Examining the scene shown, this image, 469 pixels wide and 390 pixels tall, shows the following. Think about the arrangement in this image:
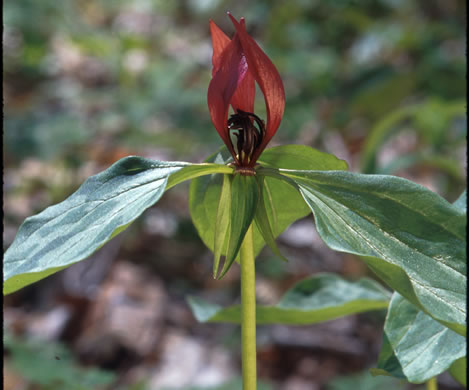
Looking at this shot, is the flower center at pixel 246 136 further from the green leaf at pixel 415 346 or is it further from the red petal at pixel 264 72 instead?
the green leaf at pixel 415 346

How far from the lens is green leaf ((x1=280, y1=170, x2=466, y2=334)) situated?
0.42 metres

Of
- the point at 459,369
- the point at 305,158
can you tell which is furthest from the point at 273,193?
the point at 459,369

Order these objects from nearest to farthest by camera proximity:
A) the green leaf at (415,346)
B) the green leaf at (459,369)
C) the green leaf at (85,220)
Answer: the green leaf at (85,220) < the green leaf at (415,346) < the green leaf at (459,369)

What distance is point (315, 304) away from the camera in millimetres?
715

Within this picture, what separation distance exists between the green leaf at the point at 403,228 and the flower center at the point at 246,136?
0.06 m

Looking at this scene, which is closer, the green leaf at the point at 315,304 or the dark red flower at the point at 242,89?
the dark red flower at the point at 242,89

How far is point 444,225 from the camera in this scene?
0.43 meters

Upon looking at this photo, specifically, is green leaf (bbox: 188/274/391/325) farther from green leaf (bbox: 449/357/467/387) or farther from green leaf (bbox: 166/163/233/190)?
green leaf (bbox: 166/163/233/190)

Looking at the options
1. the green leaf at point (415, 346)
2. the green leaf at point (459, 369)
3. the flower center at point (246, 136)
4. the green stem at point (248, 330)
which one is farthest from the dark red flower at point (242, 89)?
the green leaf at point (459, 369)

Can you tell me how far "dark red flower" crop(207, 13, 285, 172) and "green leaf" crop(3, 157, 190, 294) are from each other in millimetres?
66

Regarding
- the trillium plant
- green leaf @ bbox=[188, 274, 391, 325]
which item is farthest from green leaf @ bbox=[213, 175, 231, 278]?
green leaf @ bbox=[188, 274, 391, 325]

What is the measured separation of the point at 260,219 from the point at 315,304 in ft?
0.90

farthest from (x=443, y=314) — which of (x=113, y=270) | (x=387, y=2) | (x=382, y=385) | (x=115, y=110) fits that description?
(x=387, y=2)

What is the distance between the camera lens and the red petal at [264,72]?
0.45 meters
